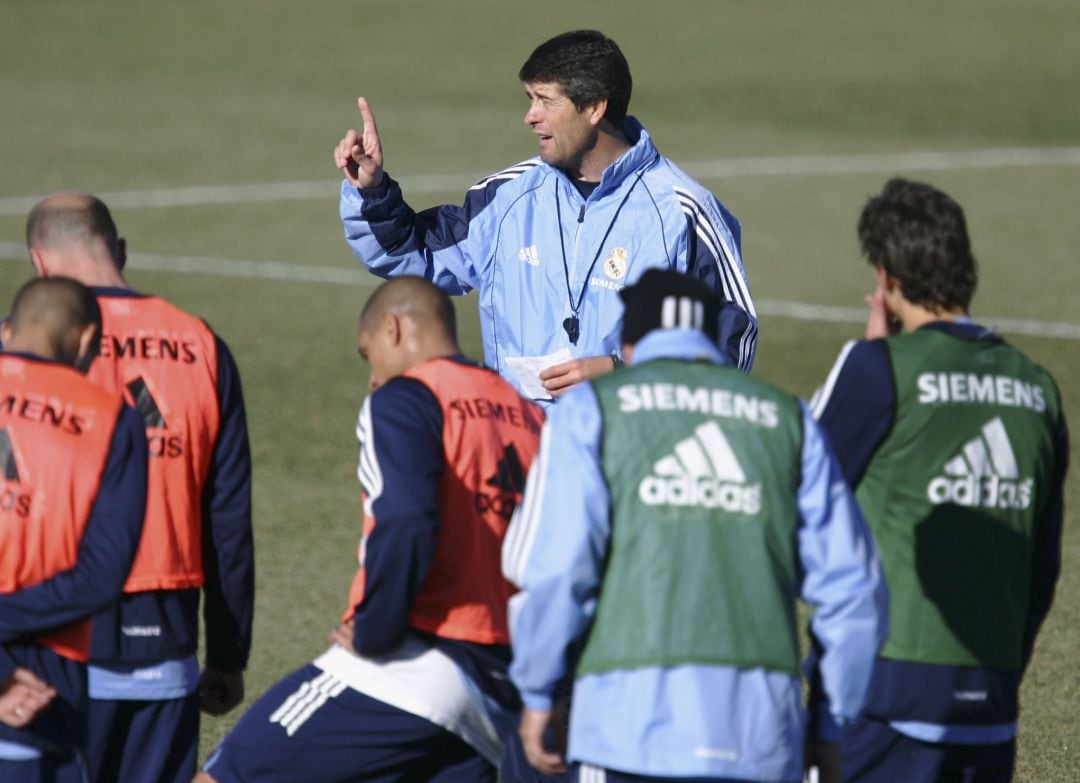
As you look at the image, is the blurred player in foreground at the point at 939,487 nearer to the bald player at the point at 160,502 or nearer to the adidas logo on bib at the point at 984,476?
the adidas logo on bib at the point at 984,476

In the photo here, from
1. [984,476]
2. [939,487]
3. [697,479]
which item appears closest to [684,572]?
[697,479]

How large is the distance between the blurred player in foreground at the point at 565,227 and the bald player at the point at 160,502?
1.52m

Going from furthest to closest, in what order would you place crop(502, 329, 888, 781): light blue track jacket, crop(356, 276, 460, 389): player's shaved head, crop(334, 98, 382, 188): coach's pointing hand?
crop(334, 98, 382, 188): coach's pointing hand < crop(356, 276, 460, 389): player's shaved head < crop(502, 329, 888, 781): light blue track jacket

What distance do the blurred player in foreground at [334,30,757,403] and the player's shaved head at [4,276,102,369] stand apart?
213 centimetres

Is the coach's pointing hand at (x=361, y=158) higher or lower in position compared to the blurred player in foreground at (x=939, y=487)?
higher

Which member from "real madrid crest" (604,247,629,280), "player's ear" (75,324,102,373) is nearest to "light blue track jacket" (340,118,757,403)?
"real madrid crest" (604,247,629,280)

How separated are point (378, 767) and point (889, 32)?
27051 mm

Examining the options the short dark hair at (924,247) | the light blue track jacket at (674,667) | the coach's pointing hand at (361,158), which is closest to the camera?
the light blue track jacket at (674,667)

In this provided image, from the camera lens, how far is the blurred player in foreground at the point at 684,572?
4246mm

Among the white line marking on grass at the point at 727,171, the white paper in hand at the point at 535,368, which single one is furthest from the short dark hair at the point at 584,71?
the white line marking on grass at the point at 727,171

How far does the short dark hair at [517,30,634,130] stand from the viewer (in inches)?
273

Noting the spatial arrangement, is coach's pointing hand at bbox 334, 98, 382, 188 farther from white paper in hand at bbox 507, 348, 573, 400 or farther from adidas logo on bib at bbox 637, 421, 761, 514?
adidas logo on bib at bbox 637, 421, 761, 514

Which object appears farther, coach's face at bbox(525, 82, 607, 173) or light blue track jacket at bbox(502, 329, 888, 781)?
coach's face at bbox(525, 82, 607, 173)

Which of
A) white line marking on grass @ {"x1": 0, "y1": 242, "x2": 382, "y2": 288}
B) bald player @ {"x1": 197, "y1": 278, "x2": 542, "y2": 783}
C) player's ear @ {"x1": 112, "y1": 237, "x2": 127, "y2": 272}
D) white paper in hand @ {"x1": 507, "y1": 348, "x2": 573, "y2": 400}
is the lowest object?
bald player @ {"x1": 197, "y1": 278, "x2": 542, "y2": 783}
